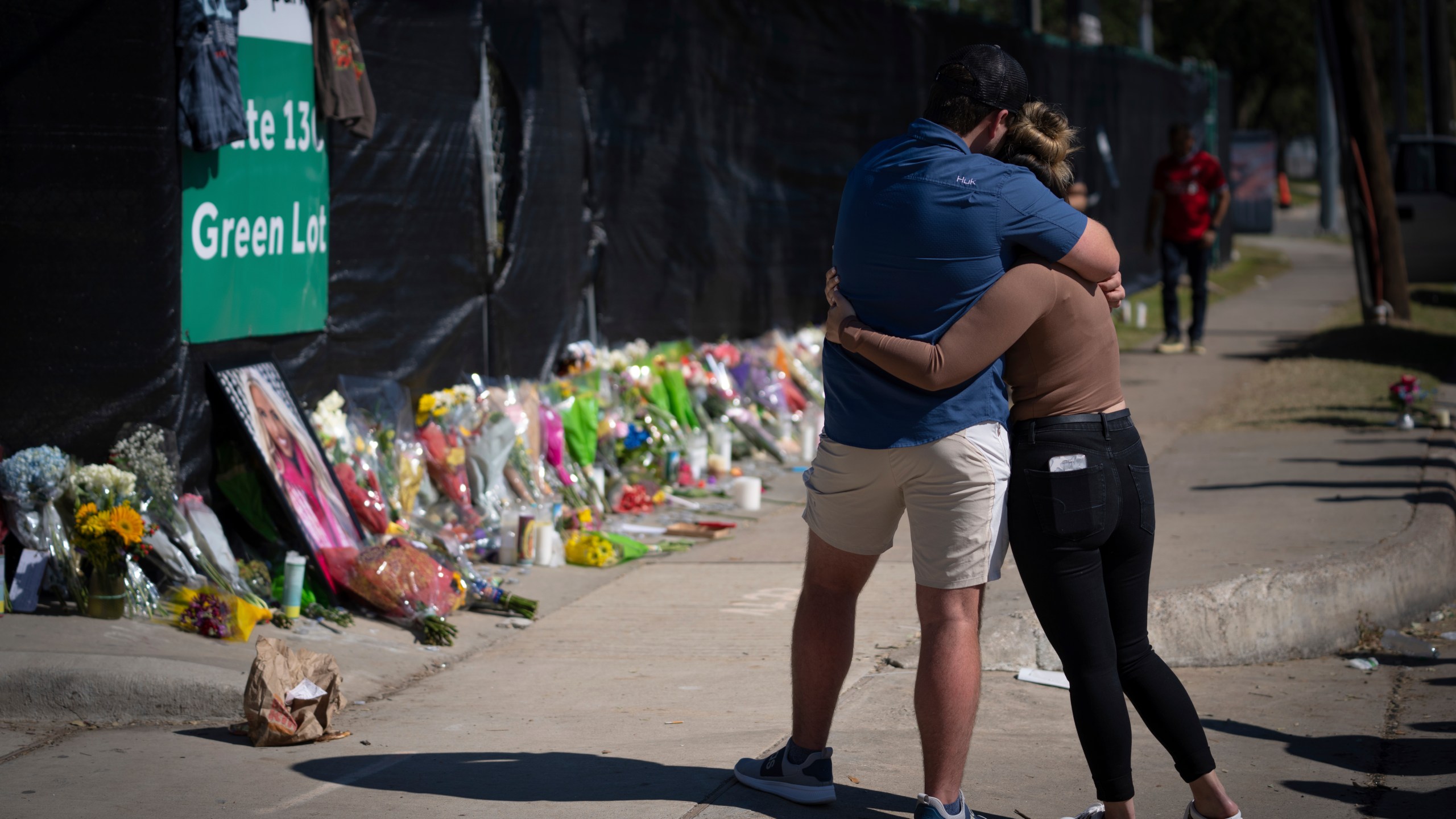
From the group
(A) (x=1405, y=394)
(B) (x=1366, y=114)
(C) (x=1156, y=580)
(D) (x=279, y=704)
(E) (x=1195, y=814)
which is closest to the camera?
(E) (x=1195, y=814)

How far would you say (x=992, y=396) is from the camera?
311cm

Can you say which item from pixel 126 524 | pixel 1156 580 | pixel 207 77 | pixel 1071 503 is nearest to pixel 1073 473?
pixel 1071 503

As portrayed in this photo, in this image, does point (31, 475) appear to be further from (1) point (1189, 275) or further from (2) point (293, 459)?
(1) point (1189, 275)

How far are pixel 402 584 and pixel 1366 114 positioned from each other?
10.8 metres

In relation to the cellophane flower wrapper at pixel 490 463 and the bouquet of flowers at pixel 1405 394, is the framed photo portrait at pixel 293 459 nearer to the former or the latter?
the cellophane flower wrapper at pixel 490 463

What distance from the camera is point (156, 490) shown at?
16.9 ft

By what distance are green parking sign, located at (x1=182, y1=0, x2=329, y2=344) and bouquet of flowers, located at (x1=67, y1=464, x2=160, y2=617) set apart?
0.70 m

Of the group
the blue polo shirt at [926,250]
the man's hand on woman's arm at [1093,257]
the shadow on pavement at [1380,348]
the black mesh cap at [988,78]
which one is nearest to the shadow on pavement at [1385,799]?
the blue polo shirt at [926,250]

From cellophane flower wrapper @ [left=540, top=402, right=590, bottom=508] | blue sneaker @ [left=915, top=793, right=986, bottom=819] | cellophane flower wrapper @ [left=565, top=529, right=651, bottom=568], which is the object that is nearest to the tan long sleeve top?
blue sneaker @ [left=915, top=793, right=986, bottom=819]

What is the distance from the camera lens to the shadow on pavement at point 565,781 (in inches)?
137

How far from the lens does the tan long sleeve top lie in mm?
2998

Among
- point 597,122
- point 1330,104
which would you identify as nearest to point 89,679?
point 597,122

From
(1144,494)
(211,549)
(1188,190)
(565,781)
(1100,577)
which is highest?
(1188,190)

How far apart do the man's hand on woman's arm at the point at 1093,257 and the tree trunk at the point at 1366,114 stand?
11.2 m
